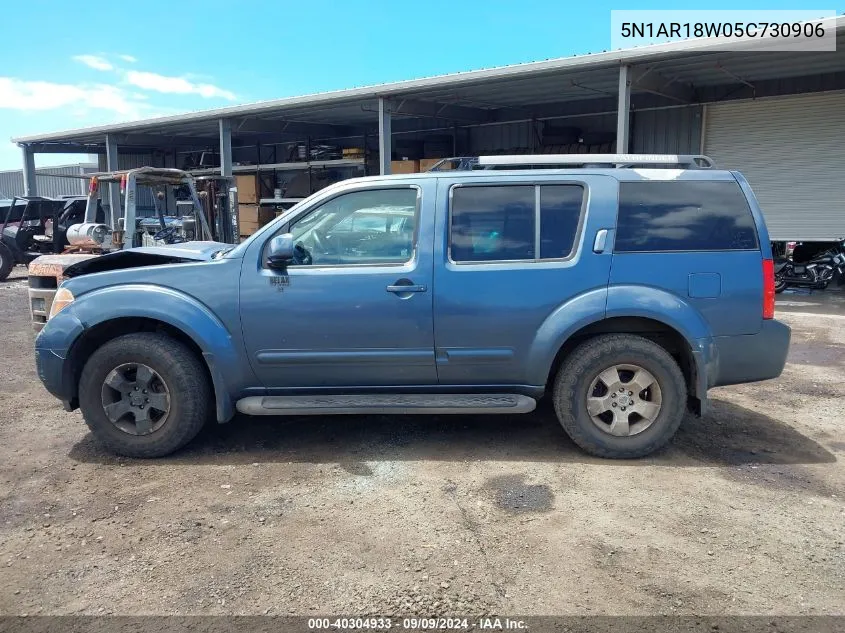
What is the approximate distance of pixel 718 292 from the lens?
14.4ft

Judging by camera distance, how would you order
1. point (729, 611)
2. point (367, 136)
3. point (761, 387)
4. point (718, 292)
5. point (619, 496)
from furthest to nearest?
1. point (367, 136)
2. point (761, 387)
3. point (718, 292)
4. point (619, 496)
5. point (729, 611)

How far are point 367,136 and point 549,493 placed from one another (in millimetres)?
18347

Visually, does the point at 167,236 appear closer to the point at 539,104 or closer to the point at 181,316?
the point at 181,316

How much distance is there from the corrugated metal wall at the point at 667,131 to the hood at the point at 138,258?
13.0 m

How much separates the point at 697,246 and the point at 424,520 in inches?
99.1

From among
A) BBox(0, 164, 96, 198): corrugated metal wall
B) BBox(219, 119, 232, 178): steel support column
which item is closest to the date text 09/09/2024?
BBox(219, 119, 232, 178): steel support column

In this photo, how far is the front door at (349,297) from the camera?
173 inches

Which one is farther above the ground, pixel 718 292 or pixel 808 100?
pixel 808 100

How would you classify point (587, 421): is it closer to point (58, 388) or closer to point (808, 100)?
point (58, 388)

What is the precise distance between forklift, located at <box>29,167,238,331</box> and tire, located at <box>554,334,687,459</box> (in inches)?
248

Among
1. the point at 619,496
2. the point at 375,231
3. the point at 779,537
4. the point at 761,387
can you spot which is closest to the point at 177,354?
the point at 375,231

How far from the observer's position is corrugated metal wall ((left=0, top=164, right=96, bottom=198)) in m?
29.5

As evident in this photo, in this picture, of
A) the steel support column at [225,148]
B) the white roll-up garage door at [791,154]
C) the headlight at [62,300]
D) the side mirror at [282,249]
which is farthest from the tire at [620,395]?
the steel support column at [225,148]

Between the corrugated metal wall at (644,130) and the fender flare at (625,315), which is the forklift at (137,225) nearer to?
the fender flare at (625,315)
